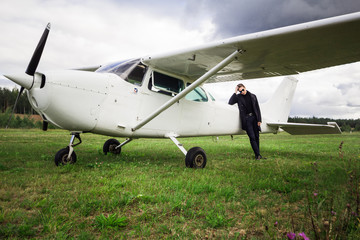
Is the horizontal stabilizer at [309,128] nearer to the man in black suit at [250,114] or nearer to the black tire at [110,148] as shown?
the man in black suit at [250,114]

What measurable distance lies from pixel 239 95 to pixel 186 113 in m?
2.27

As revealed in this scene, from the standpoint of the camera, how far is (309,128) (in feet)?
24.7

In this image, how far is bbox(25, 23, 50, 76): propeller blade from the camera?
12.1ft

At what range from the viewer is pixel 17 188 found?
9.36 ft

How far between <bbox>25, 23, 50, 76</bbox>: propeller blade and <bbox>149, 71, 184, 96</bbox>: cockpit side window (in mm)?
2299

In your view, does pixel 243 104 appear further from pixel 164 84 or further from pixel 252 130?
pixel 164 84

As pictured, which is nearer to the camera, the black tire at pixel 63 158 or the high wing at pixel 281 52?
the high wing at pixel 281 52

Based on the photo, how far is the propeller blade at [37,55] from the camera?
3686 millimetres

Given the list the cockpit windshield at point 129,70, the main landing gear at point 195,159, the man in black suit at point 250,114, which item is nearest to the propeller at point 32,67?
the cockpit windshield at point 129,70

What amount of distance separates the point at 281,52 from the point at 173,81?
8.90 ft

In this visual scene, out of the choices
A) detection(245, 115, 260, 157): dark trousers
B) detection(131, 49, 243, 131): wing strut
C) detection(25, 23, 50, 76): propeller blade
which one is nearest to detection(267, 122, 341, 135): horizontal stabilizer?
detection(245, 115, 260, 157): dark trousers

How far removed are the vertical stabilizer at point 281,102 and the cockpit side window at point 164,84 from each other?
4.22 m

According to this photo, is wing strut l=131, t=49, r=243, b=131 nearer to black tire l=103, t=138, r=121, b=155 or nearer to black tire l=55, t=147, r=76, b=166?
black tire l=55, t=147, r=76, b=166

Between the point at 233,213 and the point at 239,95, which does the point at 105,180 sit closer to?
the point at 233,213
